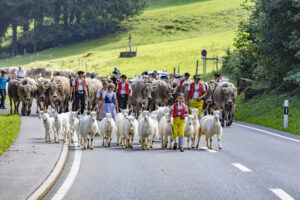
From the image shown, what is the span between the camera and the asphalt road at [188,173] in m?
9.80

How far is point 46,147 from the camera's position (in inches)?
615

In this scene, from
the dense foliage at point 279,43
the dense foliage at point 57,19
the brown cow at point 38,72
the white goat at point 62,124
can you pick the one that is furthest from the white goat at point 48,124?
the dense foliage at point 57,19

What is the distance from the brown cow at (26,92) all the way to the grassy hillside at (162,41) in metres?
42.5

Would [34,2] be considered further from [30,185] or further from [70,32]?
[30,185]

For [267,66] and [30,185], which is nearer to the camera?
[30,185]

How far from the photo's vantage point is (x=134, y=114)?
25672mm

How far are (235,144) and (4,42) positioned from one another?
118 m

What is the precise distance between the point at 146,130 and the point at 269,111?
43.6 ft

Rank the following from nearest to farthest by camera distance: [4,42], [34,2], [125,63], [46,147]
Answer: [46,147] < [125,63] < [34,2] < [4,42]

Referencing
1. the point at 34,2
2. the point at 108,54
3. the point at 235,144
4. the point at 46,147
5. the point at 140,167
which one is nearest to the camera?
the point at 140,167

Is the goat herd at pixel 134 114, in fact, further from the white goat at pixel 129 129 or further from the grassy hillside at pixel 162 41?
the grassy hillside at pixel 162 41

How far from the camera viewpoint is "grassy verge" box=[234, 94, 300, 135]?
961 inches

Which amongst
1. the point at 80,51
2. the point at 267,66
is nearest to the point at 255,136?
the point at 267,66

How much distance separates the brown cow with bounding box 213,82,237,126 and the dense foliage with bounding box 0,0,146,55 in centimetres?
9090
